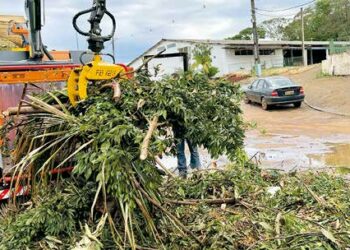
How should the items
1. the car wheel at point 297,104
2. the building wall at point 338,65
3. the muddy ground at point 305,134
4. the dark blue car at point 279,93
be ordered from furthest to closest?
1. the building wall at point 338,65
2. the car wheel at point 297,104
3. the dark blue car at point 279,93
4. the muddy ground at point 305,134

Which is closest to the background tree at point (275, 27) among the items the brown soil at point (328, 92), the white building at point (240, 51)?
the white building at point (240, 51)

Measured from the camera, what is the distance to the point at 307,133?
13.8 meters

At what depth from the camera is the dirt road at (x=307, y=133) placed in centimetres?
1006

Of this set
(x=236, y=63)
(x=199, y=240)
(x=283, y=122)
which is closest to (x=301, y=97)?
(x=283, y=122)

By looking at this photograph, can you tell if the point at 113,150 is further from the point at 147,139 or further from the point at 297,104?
the point at 297,104

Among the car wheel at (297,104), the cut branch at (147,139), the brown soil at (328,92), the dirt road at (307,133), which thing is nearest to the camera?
the cut branch at (147,139)

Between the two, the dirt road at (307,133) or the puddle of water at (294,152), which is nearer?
the puddle of water at (294,152)

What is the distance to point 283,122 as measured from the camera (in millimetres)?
16781

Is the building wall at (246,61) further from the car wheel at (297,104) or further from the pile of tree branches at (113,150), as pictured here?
the pile of tree branches at (113,150)

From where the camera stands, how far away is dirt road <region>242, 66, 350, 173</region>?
10062 millimetres

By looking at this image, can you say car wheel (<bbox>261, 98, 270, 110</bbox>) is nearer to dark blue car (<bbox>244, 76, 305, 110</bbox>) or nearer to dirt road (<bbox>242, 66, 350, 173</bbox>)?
dark blue car (<bbox>244, 76, 305, 110</bbox>)

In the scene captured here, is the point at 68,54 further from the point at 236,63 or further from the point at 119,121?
the point at 236,63

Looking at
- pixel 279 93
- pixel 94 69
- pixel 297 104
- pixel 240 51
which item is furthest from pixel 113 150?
pixel 240 51

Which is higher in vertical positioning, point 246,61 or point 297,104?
point 246,61
